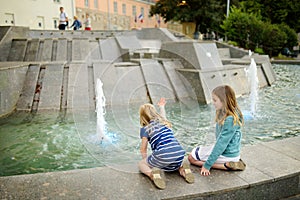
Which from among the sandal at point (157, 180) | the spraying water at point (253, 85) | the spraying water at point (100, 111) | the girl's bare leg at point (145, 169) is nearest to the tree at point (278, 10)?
the spraying water at point (253, 85)

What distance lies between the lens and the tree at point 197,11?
101 ft

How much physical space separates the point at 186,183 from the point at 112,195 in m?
0.77

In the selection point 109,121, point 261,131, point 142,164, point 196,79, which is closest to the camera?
point 142,164

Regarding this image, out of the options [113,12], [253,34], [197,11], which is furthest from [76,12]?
[253,34]

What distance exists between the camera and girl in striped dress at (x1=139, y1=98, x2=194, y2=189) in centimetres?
306

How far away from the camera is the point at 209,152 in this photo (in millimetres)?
3359

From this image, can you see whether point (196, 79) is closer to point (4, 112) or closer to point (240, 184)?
point (4, 112)

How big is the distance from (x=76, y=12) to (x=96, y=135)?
108ft

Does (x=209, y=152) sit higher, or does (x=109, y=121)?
(x=209, y=152)

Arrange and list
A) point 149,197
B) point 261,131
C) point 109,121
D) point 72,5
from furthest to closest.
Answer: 1. point 72,5
2. point 109,121
3. point 261,131
4. point 149,197

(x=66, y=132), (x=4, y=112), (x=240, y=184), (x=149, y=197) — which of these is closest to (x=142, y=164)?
(x=149, y=197)

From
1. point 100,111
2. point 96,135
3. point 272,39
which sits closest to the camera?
point 96,135

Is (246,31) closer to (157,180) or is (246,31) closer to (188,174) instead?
(188,174)

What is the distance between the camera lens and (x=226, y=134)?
312cm
